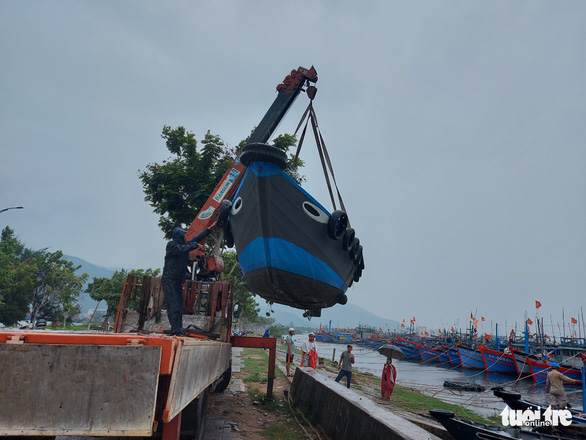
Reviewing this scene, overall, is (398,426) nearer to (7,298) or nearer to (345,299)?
(345,299)

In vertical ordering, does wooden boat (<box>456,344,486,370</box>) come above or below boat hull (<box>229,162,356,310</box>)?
below

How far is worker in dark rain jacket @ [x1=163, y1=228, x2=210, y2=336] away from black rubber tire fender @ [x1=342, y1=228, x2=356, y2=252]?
11.9 feet

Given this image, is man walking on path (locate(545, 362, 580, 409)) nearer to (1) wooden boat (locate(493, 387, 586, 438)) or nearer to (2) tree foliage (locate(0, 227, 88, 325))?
(1) wooden boat (locate(493, 387, 586, 438))

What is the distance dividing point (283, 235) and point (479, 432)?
4291mm

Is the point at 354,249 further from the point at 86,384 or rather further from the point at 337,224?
the point at 86,384

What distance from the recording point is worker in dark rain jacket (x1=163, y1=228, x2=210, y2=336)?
529 cm

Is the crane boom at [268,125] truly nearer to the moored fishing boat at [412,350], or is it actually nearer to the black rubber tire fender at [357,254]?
the black rubber tire fender at [357,254]

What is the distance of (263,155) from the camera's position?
704 cm

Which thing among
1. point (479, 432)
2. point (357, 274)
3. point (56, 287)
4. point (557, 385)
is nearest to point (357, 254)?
point (357, 274)

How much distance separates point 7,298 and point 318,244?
38.4m

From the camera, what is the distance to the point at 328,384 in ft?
23.9

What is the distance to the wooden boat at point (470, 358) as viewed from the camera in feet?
119

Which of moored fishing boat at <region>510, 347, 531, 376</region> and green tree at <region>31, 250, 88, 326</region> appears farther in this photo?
green tree at <region>31, 250, 88, 326</region>

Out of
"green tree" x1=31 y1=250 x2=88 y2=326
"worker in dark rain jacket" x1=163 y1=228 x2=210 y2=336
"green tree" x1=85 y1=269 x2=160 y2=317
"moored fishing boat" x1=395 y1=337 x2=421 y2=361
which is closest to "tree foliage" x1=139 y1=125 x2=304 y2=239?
"worker in dark rain jacket" x1=163 y1=228 x2=210 y2=336
